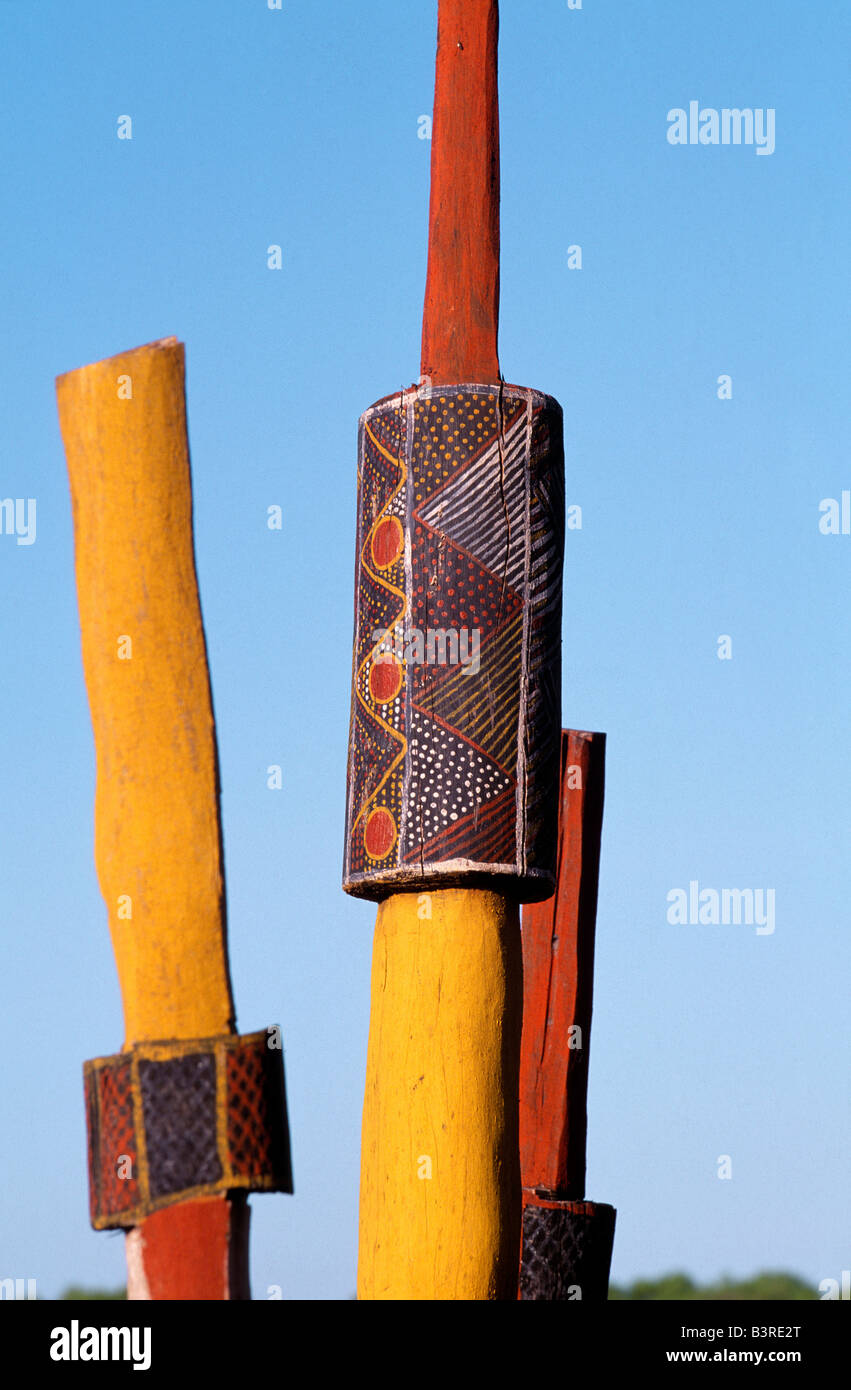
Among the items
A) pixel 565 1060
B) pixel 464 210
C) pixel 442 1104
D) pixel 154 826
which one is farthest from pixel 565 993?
pixel 154 826

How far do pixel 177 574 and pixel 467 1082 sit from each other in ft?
5.67

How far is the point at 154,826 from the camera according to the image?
4285 millimetres

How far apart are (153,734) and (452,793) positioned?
128 centimetres

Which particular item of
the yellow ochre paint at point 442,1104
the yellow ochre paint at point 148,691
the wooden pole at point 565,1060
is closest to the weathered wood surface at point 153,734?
the yellow ochre paint at point 148,691

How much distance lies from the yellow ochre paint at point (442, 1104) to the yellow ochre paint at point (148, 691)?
120 cm

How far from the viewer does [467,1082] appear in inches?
209

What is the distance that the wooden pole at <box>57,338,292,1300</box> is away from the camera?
13.5ft

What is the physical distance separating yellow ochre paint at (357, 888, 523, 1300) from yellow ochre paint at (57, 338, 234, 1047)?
3.95 ft

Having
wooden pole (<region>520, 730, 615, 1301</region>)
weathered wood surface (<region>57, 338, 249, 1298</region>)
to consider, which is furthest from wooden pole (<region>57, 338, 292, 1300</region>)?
wooden pole (<region>520, 730, 615, 1301</region>)

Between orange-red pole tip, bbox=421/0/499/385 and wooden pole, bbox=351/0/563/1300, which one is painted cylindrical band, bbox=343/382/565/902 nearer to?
wooden pole, bbox=351/0/563/1300

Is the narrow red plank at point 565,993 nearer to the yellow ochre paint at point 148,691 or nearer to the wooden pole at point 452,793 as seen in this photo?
the wooden pole at point 452,793

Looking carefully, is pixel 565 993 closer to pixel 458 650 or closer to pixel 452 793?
pixel 452 793
